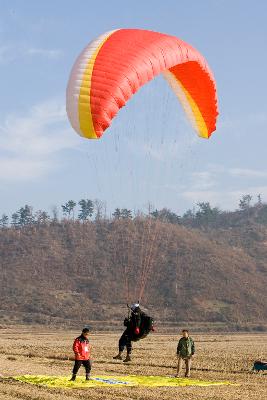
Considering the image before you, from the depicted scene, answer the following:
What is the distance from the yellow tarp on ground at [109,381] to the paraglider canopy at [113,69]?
5407mm

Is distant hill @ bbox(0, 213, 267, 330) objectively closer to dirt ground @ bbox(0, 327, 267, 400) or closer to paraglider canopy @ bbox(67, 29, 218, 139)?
dirt ground @ bbox(0, 327, 267, 400)

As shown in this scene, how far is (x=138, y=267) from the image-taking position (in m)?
92.6

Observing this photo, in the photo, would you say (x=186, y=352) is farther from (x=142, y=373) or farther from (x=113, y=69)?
(x=113, y=69)

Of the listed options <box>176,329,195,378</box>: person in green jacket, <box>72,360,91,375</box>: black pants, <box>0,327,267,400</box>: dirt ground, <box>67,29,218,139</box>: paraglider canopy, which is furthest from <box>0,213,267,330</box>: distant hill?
<box>72,360,91,375</box>: black pants

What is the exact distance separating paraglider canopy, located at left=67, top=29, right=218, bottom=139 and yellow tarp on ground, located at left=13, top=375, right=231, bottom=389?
5.41 metres

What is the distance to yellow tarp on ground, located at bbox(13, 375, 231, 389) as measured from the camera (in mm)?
15773

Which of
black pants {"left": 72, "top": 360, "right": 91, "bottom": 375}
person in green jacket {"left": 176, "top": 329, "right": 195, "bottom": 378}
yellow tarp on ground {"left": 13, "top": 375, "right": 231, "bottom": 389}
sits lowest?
yellow tarp on ground {"left": 13, "top": 375, "right": 231, "bottom": 389}

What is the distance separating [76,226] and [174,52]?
97.6 meters

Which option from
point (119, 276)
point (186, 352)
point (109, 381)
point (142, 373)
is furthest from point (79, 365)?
point (119, 276)

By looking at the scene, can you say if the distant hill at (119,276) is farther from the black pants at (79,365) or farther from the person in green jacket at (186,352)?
the black pants at (79,365)

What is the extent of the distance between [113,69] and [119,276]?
3022 inches

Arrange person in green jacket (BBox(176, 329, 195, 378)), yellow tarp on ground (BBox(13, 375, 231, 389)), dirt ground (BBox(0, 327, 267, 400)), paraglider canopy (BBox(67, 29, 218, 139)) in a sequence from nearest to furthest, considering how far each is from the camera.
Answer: dirt ground (BBox(0, 327, 267, 400)) → yellow tarp on ground (BBox(13, 375, 231, 389)) → paraglider canopy (BBox(67, 29, 218, 139)) → person in green jacket (BBox(176, 329, 195, 378))

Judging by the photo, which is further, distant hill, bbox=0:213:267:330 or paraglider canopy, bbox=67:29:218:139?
distant hill, bbox=0:213:267:330

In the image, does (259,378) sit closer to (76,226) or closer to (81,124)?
(81,124)
